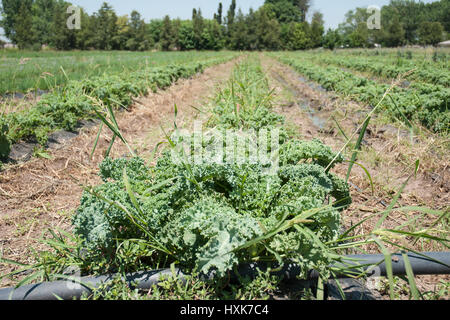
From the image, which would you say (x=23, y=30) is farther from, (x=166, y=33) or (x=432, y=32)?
(x=432, y=32)

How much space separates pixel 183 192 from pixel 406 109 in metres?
4.94

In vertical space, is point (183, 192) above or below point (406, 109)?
below

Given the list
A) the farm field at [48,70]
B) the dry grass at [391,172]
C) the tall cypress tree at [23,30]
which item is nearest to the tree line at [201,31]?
the tall cypress tree at [23,30]

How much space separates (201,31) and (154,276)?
63.7 m

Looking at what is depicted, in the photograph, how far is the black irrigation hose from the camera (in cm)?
147

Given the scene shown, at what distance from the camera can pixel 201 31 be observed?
59.3 meters

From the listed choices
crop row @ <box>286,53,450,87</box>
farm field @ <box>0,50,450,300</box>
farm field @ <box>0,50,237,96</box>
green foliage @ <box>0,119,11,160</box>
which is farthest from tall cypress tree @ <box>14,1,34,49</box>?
farm field @ <box>0,50,450,300</box>

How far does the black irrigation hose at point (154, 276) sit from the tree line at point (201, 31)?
44.7 meters

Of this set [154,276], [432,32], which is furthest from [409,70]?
[432,32]

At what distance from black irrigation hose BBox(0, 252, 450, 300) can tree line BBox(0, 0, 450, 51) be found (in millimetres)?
44673

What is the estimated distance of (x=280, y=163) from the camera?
7.83ft

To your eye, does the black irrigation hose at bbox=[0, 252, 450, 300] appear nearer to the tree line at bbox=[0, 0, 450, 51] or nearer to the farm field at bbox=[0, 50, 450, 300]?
the farm field at bbox=[0, 50, 450, 300]

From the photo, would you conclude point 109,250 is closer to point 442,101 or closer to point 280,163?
point 280,163
